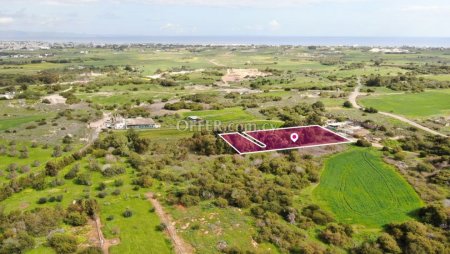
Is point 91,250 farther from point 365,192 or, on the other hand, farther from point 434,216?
point 434,216

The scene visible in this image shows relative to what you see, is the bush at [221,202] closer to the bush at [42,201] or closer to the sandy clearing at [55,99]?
the bush at [42,201]

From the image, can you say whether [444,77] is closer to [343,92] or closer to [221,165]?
[343,92]

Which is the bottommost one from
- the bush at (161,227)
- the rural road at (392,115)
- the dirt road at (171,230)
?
the dirt road at (171,230)

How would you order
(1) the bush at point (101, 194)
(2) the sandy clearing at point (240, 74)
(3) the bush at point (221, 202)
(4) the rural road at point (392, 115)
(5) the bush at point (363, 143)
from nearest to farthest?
1. (3) the bush at point (221, 202)
2. (1) the bush at point (101, 194)
3. (5) the bush at point (363, 143)
4. (4) the rural road at point (392, 115)
5. (2) the sandy clearing at point (240, 74)

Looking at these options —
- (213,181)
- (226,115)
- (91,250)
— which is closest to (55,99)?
(226,115)

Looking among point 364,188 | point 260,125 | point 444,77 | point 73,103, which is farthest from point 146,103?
point 444,77

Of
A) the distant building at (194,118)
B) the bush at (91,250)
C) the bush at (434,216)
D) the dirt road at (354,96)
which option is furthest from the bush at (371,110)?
the bush at (91,250)

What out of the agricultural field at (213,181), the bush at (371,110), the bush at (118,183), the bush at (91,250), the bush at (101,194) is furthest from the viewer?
the bush at (371,110)
